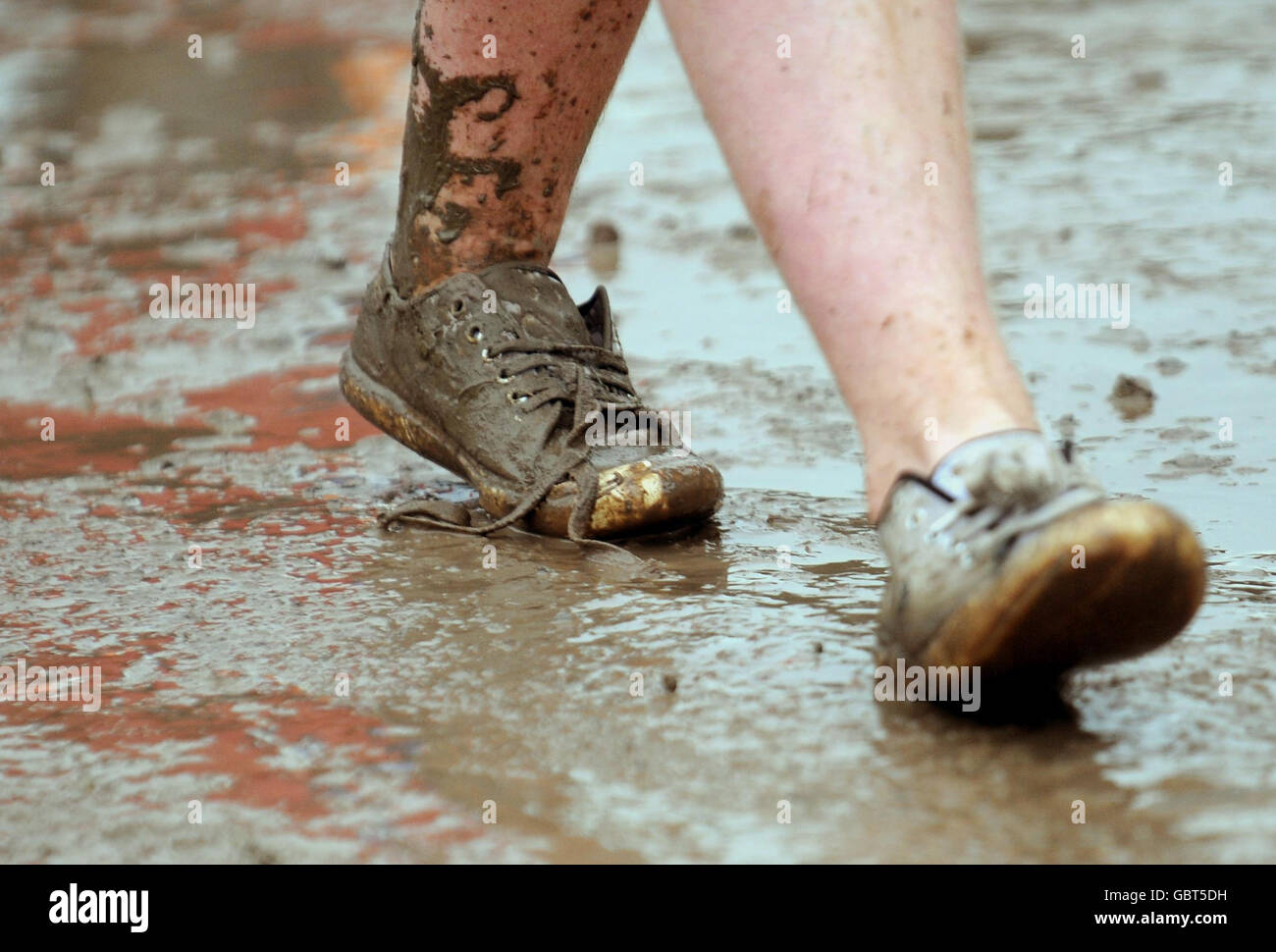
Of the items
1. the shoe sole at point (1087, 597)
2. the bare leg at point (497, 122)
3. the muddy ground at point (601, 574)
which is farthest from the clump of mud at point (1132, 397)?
the shoe sole at point (1087, 597)

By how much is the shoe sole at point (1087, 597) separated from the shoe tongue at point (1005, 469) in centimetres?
7

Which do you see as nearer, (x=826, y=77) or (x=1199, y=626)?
(x=826, y=77)

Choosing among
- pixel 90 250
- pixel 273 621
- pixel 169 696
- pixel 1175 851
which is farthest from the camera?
pixel 90 250

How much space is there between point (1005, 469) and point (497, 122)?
0.95 meters

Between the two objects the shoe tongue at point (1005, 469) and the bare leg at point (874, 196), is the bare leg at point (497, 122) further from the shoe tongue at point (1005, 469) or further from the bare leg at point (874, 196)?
the shoe tongue at point (1005, 469)

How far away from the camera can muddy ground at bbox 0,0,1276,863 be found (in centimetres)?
126

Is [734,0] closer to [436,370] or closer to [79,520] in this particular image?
[436,370]

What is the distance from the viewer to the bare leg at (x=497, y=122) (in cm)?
194

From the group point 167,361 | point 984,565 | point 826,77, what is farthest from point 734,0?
point 167,361

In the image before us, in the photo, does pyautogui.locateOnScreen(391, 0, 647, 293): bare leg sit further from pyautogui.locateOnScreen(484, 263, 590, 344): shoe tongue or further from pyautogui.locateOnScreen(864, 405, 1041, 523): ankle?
pyautogui.locateOnScreen(864, 405, 1041, 523): ankle

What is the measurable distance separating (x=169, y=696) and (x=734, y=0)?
83 cm

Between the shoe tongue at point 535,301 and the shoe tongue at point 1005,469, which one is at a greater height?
the shoe tongue at point 535,301

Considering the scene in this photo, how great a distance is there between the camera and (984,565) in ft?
4.10

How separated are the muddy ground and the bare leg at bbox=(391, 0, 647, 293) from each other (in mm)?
372
